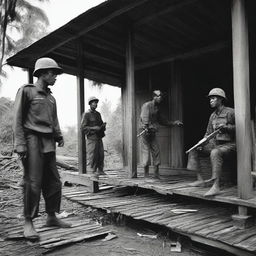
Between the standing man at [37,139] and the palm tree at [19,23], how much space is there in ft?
44.3

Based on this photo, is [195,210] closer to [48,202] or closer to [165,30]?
[48,202]

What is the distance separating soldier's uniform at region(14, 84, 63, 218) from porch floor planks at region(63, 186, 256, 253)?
152 cm

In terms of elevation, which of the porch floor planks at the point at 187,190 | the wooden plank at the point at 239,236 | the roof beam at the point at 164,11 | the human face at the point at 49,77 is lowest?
the wooden plank at the point at 239,236

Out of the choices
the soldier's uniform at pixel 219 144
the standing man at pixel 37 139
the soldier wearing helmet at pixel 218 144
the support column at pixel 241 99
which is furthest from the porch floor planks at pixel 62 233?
the support column at pixel 241 99

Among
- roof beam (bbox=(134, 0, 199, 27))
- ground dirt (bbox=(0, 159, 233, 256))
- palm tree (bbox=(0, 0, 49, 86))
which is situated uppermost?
palm tree (bbox=(0, 0, 49, 86))

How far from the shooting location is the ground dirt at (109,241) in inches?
147

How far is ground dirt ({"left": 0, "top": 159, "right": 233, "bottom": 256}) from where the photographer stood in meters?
3.74

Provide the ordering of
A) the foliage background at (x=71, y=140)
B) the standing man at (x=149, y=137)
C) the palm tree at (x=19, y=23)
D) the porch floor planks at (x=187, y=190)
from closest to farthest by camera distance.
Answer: the porch floor planks at (x=187, y=190) → the standing man at (x=149, y=137) → the foliage background at (x=71, y=140) → the palm tree at (x=19, y=23)

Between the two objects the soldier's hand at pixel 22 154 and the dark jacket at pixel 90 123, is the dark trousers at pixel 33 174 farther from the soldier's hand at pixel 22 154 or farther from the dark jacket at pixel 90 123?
the dark jacket at pixel 90 123

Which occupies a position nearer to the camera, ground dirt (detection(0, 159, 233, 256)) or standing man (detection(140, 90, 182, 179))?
ground dirt (detection(0, 159, 233, 256))

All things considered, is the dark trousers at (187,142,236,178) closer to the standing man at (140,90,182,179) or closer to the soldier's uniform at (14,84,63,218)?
the standing man at (140,90,182,179)

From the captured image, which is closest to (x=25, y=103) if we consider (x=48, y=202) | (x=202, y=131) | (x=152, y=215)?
(x=48, y=202)

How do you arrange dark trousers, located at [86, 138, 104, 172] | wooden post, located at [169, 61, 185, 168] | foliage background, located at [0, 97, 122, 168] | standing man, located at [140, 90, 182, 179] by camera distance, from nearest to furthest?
standing man, located at [140, 90, 182, 179], dark trousers, located at [86, 138, 104, 172], wooden post, located at [169, 61, 185, 168], foliage background, located at [0, 97, 122, 168]

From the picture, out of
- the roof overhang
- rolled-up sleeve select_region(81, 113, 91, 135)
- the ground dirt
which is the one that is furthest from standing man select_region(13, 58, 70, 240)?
rolled-up sleeve select_region(81, 113, 91, 135)
